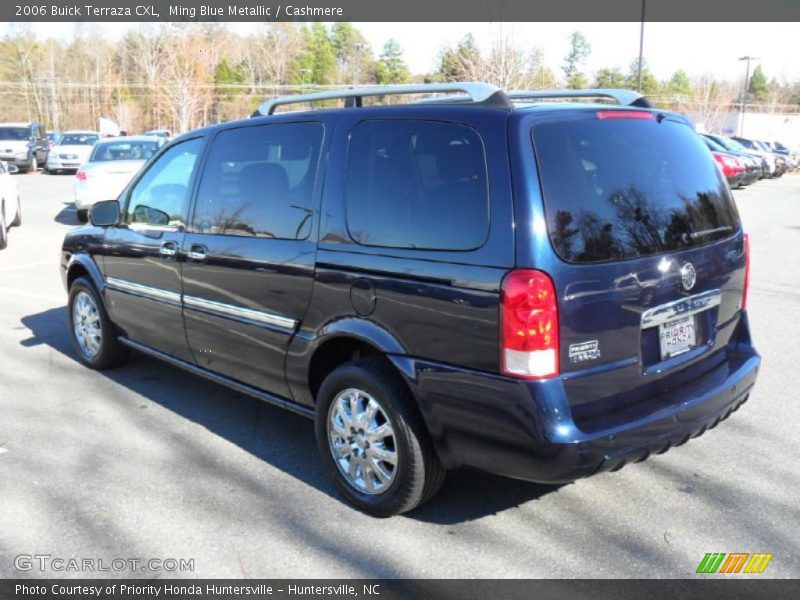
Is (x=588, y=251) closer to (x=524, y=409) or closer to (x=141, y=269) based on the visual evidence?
(x=524, y=409)

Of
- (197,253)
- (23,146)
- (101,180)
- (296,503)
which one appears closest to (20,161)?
(23,146)

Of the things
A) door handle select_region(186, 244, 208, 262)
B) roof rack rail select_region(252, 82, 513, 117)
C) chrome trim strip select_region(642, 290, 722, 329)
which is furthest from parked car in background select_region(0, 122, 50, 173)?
chrome trim strip select_region(642, 290, 722, 329)

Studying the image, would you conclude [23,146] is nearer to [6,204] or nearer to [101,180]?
[101,180]

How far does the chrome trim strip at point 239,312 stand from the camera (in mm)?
4008

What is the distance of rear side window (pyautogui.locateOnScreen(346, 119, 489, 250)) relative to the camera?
10.4ft

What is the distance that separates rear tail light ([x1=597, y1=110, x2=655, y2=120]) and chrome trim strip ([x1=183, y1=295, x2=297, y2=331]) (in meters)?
1.78

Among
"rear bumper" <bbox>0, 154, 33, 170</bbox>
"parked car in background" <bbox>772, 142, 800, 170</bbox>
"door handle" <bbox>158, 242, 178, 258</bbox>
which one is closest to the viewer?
"door handle" <bbox>158, 242, 178, 258</bbox>

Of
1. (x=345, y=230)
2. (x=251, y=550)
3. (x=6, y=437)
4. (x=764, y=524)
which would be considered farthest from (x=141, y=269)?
(x=764, y=524)

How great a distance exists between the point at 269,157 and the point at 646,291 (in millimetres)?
2158

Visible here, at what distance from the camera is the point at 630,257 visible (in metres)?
3.22

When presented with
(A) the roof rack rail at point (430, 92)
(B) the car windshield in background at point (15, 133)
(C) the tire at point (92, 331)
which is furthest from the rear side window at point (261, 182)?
(B) the car windshield in background at point (15, 133)

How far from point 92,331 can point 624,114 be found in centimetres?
434

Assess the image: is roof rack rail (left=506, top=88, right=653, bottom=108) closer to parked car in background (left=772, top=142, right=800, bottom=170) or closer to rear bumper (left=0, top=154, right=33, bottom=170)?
rear bumper (left=0, top=154, right=33, bottom=170)

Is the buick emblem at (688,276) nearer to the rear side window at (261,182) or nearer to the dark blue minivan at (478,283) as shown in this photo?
the dark blue minivan at (478,283)
